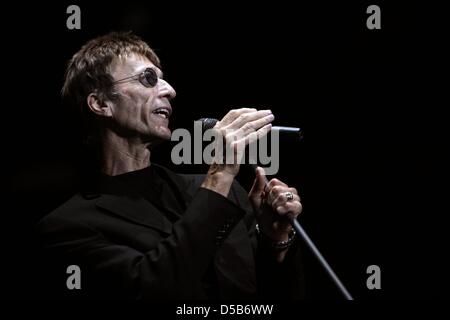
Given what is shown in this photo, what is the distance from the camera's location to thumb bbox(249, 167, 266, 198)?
1.57m

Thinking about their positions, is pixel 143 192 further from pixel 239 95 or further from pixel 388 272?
pixel 388 272

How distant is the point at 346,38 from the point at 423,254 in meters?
0.95

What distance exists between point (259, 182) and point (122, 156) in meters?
0.45

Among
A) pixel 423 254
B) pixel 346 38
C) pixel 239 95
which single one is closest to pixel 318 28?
pixel 346 38

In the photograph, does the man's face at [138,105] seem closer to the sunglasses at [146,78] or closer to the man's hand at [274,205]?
the sunglasses at [146,78]

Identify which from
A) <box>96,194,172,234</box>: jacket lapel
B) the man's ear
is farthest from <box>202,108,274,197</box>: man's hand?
the man's ear

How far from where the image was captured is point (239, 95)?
2.40m

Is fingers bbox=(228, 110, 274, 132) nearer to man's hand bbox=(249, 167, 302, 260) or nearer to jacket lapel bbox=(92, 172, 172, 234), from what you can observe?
man's hand bbox=(249, 167, 302, 260)

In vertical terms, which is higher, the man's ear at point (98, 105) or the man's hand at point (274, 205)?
the man's ear at point (98, 105)

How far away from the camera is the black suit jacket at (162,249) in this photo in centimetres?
140

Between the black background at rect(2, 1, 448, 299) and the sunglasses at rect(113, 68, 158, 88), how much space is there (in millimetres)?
447

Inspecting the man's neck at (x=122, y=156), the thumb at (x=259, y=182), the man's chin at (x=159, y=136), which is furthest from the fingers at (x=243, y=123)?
the man's neck at (x=122, y=156)

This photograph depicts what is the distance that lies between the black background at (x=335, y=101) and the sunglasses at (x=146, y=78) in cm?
45

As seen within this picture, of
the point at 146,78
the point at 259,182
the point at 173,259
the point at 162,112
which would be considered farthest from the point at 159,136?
the point at 173,259
